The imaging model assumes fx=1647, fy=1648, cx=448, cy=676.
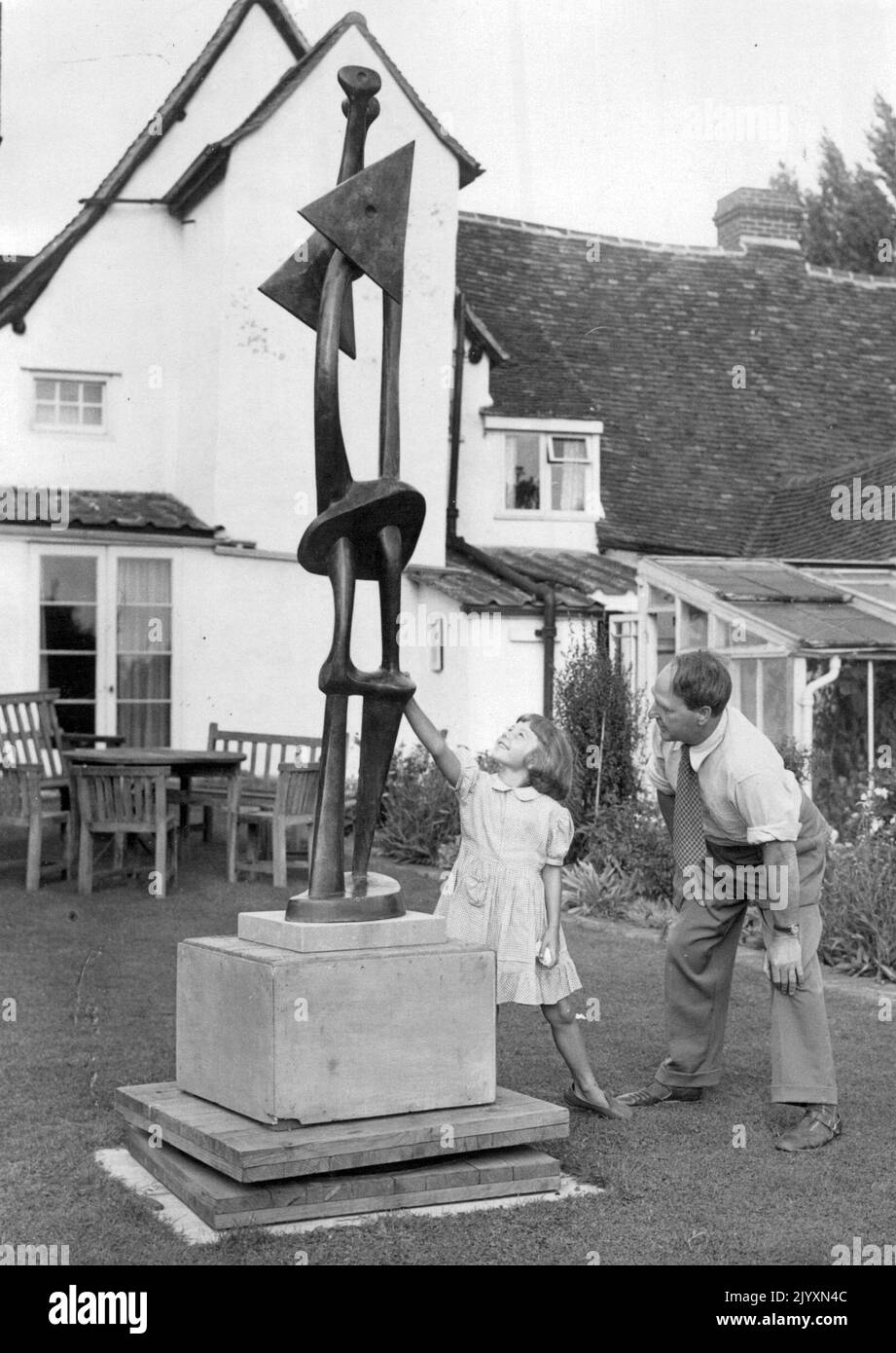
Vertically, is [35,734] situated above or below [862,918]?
above

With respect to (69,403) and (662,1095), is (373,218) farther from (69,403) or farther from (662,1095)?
(69,403)

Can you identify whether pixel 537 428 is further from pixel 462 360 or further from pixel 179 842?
pixel 179 842

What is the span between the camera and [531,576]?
1967cm

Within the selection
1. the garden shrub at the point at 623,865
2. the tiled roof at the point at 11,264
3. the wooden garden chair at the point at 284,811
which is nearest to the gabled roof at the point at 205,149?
the tiled roof at the point at 11,264

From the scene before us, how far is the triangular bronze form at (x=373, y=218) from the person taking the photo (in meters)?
5.75

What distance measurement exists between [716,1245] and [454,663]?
46.3 ft

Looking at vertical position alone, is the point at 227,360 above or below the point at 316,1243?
above

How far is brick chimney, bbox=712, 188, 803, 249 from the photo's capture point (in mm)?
27750

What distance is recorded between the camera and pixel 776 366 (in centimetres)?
2545

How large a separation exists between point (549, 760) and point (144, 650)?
12.1 meters

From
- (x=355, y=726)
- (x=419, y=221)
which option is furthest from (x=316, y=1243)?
(x=419, y=221)

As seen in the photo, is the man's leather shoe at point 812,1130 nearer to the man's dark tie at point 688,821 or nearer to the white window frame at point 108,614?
the man's dark tie at point 688,821

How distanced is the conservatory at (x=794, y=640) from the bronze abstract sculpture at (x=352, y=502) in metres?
7.19

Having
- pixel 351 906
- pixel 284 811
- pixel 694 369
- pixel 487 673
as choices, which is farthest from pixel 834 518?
pixel 351 906
